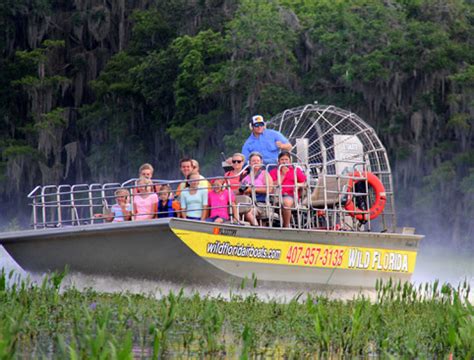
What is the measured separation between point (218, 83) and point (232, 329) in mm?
27897

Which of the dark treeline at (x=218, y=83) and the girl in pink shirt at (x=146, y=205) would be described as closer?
the girl in pink shirt at (x=146, y=205)

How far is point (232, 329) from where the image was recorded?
36.1ft

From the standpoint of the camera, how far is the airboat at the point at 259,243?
1453 cm

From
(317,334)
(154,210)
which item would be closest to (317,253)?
(154,210)

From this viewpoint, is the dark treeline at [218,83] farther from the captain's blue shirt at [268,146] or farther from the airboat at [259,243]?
the captain's blue shirt at [268,146]

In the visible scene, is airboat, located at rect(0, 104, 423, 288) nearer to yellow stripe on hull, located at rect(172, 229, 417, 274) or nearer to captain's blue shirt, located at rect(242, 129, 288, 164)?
yellow stripe on hull, located at rect(172, 229, 417, 274)

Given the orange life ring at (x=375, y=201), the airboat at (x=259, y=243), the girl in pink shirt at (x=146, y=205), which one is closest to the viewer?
the airboat at (x=259, y=243)

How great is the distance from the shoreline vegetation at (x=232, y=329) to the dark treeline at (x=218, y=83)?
24.8 meters

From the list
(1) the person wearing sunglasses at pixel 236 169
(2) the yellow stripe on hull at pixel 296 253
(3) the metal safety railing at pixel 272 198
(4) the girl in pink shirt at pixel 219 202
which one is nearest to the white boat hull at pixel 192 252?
(2) the yellow stripe on hull at pixel 296 253

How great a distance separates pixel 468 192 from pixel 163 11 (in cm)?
1465

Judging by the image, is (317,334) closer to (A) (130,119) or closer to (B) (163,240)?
(B) (163,240)

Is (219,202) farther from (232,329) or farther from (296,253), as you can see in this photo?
(232,329)

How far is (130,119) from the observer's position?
4419 centimetres

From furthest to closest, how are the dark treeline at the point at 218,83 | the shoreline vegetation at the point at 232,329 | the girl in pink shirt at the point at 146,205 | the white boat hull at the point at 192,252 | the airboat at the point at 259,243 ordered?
1. the dark treeline at the point at 218,83
2. the girl in pink shirt at the point at 146,205
3. the airboat at the point at 259,243
4. the white boat hull at the point at 192,252
5. the shoreline vegetation at the point at 232,329
